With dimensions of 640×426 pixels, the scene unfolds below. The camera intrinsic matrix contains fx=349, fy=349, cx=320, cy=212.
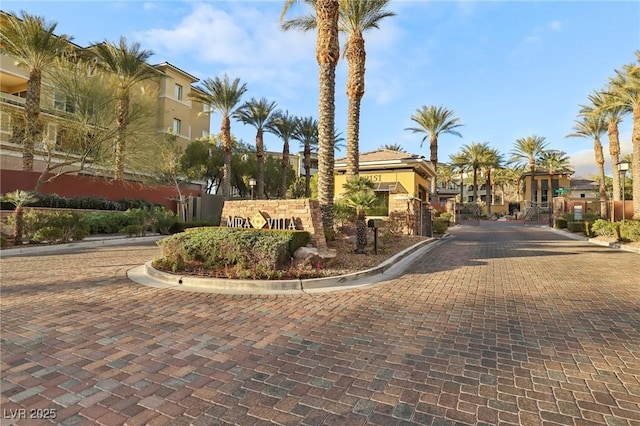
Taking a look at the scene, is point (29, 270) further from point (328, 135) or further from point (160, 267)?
point (328, 135)

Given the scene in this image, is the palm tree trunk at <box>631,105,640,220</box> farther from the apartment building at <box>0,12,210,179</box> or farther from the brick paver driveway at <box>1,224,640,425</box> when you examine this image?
the apartment building at <box>0,12,210,179</box>

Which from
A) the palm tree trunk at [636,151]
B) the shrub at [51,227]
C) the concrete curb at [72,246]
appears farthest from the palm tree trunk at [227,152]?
the palm tree trunk at [636,151]

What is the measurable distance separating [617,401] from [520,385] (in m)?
0.77

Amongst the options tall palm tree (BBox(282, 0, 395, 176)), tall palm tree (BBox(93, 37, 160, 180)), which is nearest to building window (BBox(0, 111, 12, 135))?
tall palm tree (BBox(93, 37, 160, 180))

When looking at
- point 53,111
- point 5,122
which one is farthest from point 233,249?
point 5,122

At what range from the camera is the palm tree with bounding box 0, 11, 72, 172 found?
67.5 ft

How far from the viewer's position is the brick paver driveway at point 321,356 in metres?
3.02

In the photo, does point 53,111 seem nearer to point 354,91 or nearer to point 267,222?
point 354,91

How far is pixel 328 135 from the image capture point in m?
13.6

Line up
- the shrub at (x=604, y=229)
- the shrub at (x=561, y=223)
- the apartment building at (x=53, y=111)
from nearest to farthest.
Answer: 1. the shrub at (x=604, y=229)
2. the apartment building at (x=53, y=111)
3. the shrub at (x=561, y=223)

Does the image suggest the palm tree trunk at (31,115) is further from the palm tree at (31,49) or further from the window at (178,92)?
the window at (178,92)

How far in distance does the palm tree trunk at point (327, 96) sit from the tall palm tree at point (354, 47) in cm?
506

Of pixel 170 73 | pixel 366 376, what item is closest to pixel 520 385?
pixel 366 376

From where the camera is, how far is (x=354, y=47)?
18.6m
